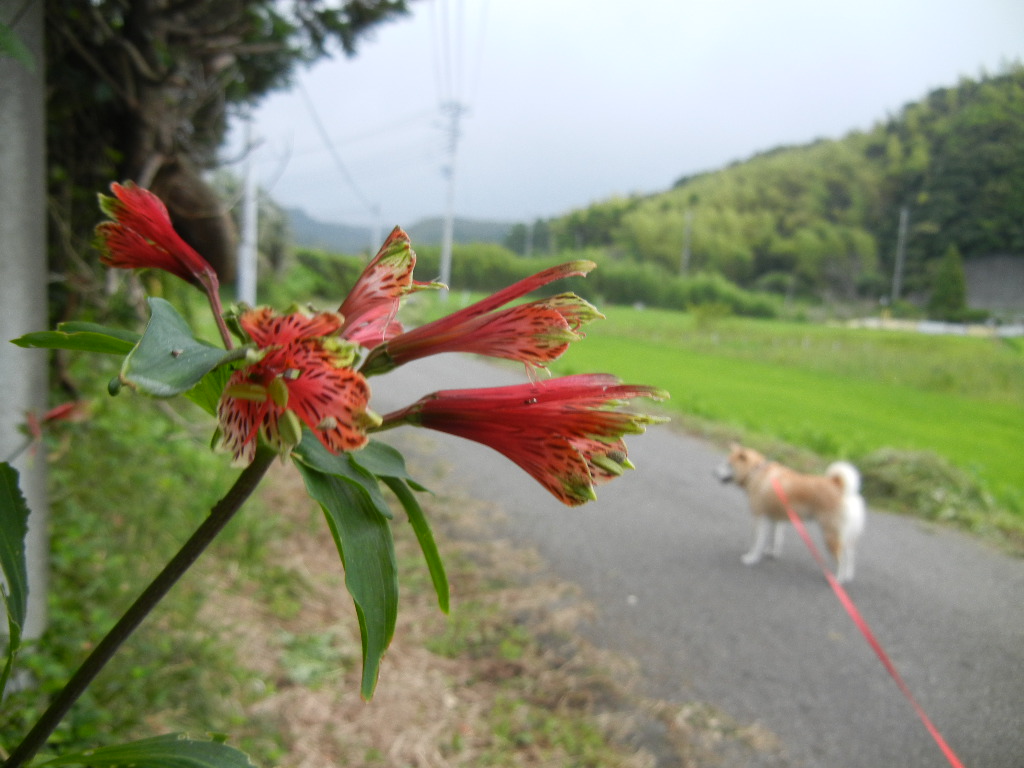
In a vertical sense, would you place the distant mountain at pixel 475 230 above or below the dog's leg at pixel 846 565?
above

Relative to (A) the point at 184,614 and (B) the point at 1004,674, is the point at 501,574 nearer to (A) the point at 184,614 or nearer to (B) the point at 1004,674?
(A) the point at 184,614

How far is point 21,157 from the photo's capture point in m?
1.23

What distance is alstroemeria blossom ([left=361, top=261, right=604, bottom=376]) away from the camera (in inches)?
15.4

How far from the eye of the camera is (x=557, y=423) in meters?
0.38

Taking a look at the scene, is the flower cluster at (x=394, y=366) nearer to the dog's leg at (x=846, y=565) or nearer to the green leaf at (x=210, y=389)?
the green leaf at (x=210, y=389)

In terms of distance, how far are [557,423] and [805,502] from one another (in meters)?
2.55

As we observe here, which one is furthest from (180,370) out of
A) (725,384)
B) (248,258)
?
(248,258)

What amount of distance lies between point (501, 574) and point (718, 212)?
81.2 inches

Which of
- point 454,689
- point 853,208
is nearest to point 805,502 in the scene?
point 853,208

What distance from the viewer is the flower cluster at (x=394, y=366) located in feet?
1.03

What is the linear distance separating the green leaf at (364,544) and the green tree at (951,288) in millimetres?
2225

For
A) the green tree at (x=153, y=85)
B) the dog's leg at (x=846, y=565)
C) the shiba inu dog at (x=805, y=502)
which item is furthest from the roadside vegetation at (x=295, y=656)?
the dog's leg at (x=846, y=565)

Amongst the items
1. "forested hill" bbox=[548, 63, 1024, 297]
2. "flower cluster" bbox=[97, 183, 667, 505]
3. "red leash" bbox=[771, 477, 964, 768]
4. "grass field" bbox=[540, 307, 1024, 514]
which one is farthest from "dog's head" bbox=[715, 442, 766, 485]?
"flower cluster" bbox=[97, 183, 667, 505]

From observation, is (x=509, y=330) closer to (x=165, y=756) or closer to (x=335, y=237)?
(x=165, y=756)
